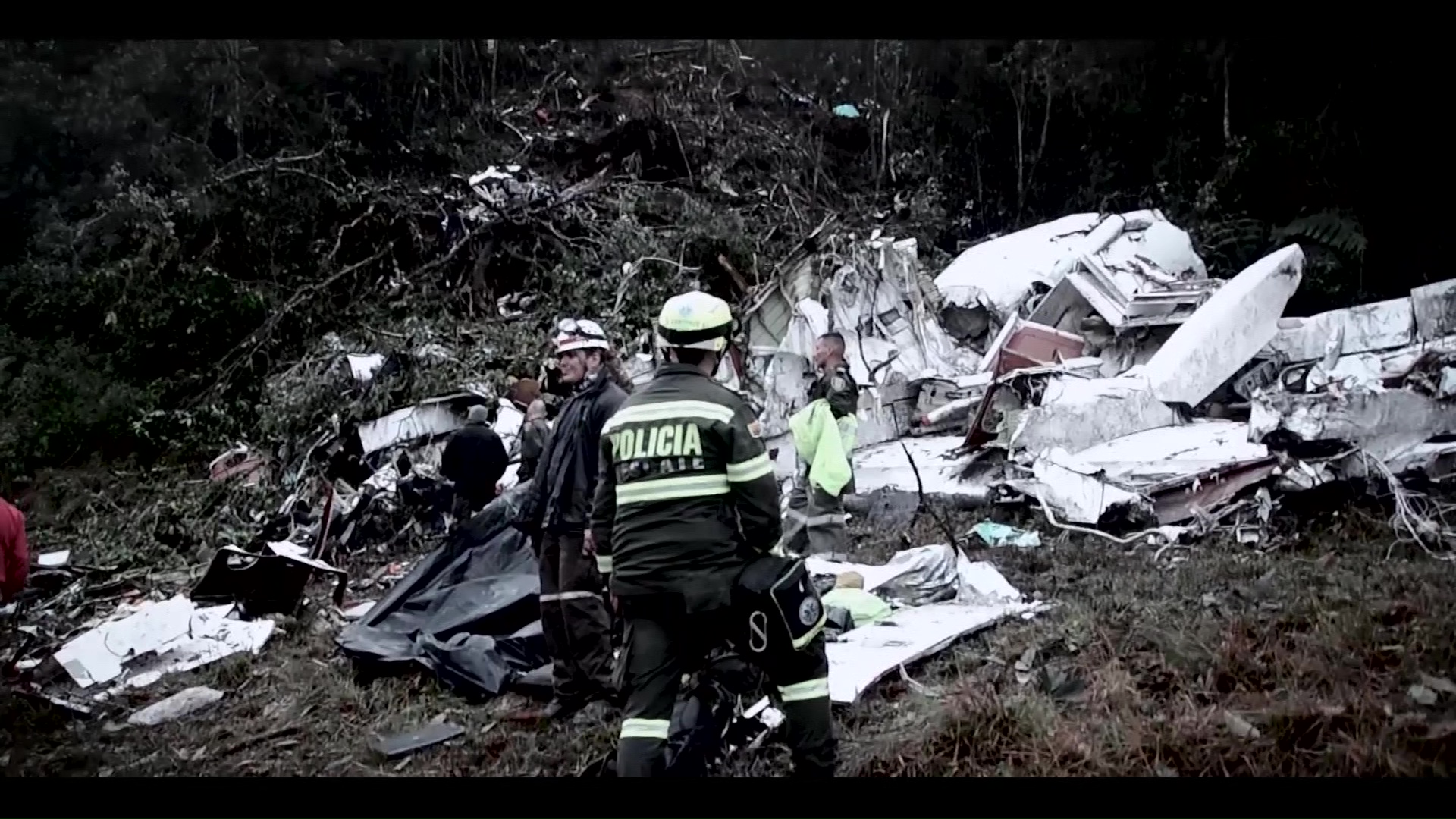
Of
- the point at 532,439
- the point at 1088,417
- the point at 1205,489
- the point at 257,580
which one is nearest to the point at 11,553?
the point at 257,580

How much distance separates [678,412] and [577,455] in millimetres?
868

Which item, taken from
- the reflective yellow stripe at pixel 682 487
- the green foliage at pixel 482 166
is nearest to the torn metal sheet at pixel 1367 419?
the green foliage at pixel 482 166

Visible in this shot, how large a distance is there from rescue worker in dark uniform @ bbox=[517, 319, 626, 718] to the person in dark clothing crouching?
1.83 ft

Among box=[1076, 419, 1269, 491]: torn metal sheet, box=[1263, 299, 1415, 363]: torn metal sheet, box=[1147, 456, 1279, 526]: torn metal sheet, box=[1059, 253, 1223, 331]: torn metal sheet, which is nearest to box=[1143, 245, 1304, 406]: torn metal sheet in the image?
box=[1263, 299, 1415, 363]: torn metal sheet

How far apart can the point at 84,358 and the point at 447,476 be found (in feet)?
8.59

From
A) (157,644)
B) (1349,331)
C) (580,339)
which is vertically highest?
(580,339)

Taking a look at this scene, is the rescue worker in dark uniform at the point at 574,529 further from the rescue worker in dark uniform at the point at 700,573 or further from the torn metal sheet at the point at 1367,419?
the torn metal sheet at the point at 1367,419

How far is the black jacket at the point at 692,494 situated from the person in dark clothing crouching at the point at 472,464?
1.47 meters

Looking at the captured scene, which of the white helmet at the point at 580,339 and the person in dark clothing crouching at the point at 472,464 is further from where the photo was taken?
the person in dark clothing crouching at the point at 472,464

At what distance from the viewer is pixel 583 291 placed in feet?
19.7

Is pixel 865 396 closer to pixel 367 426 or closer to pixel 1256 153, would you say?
pixel 1256 153

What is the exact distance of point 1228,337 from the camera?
14.7ft

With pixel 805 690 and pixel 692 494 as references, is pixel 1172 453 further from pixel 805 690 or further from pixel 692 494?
pixel 692 494

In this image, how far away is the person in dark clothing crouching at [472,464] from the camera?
3684 millimetres
